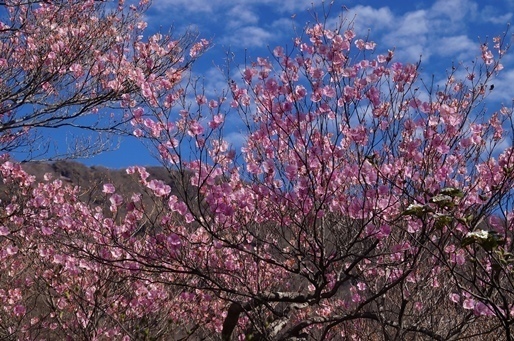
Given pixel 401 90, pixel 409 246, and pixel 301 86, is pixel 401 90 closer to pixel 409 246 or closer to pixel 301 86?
pixel 301 86

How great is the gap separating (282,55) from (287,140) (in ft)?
2.50

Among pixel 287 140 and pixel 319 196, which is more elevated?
pixel 287 140

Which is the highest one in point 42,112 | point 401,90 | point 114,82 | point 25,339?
point 114,82

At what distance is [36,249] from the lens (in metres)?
7.76

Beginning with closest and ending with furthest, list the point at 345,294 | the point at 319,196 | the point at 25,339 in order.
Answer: the point at 319,196 → the point at 25,339 → the point at 345,294

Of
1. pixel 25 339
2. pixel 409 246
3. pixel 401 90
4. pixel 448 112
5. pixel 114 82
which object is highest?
pixel 114 82

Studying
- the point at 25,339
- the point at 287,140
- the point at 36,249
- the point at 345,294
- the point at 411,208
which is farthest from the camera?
the point at 345,294

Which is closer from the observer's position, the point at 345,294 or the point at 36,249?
the point at 36,249

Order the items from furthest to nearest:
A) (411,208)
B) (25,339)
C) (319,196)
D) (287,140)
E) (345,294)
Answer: (345,294) → (25,339) → (287,140) → (319,196) → (411,208)

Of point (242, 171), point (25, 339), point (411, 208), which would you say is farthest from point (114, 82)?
point (411, 208)

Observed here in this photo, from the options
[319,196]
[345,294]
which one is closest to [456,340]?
[319,196]

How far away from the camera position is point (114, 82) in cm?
812

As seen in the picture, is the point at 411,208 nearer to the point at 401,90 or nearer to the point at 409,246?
the point at 409,246

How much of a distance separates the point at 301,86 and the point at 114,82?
3895mm
